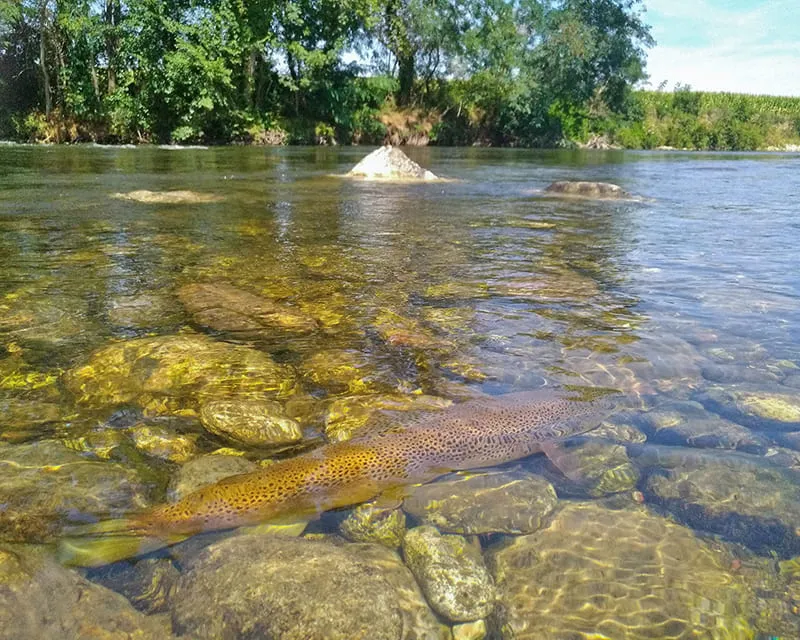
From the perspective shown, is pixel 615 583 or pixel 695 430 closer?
pixel 615 583

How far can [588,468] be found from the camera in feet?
9.97

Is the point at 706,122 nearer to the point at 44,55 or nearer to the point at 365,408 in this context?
the point at 44,55

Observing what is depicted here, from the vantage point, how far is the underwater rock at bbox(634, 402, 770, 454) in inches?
127

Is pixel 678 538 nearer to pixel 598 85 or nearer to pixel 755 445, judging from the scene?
pixel 755 445

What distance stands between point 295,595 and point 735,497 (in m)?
2.00

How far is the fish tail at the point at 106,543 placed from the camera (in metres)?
2.33

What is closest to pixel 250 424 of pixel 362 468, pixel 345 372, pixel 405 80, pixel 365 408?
pixel 365 408

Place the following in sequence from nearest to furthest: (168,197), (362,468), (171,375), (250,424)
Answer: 1. (362,468)
2. (250,424)
3. (171,375)
4. (168,197)

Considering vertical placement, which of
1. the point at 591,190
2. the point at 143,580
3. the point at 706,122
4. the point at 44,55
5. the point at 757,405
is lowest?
the point at 143,580

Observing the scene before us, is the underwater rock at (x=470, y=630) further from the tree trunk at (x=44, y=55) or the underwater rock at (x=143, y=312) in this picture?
the tree trunk at (x=44, y=55)

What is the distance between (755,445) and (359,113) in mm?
40276

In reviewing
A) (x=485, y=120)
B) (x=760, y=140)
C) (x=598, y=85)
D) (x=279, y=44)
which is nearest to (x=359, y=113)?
(x=279, y=44)

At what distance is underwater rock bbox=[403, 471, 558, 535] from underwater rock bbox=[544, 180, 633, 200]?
1175 centimetres

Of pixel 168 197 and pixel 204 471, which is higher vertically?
pixel 168 197
